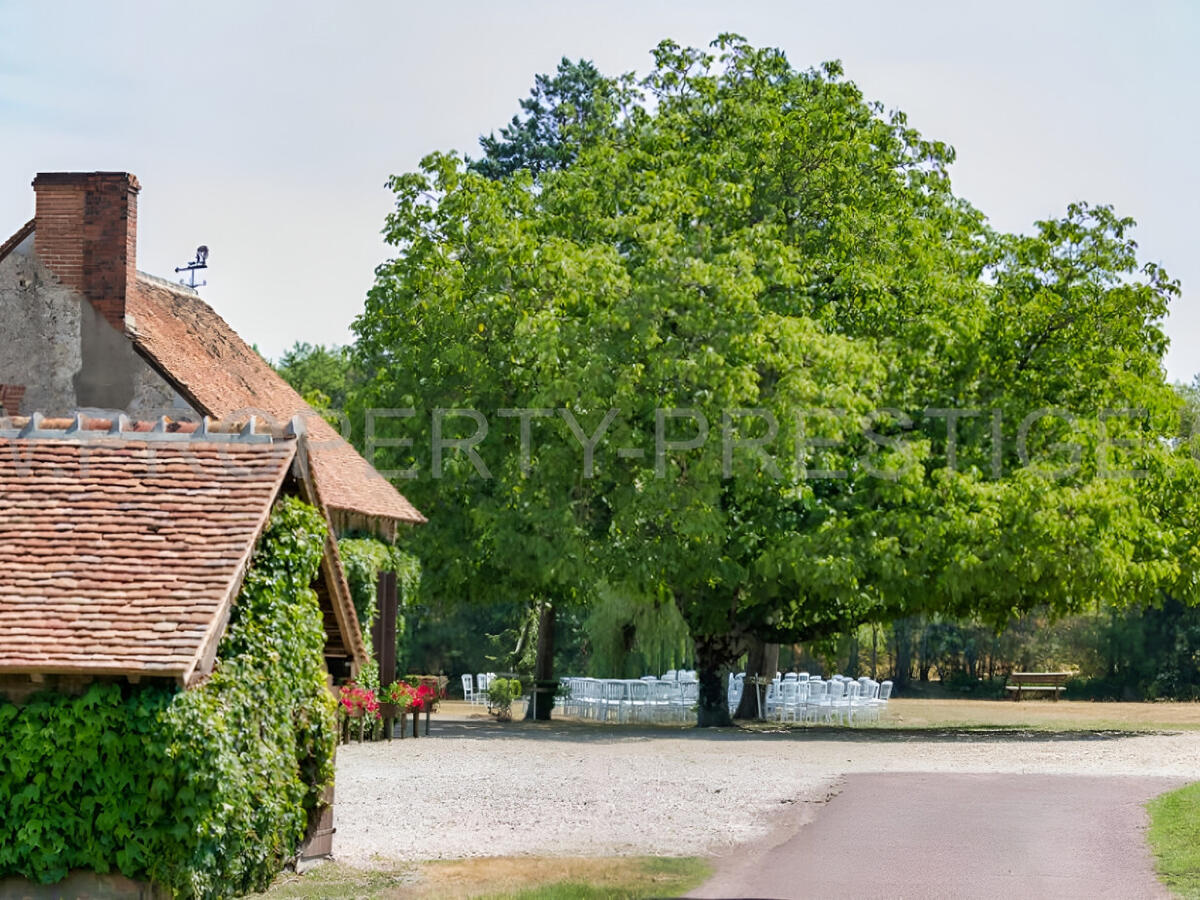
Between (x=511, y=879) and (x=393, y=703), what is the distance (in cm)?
1481

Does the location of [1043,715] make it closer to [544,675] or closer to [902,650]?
[544,675]

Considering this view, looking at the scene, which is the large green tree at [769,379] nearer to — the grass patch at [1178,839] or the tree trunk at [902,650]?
the grass patch at [1178,839]

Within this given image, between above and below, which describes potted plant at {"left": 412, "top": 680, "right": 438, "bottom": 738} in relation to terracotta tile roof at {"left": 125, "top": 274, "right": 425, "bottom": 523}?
below

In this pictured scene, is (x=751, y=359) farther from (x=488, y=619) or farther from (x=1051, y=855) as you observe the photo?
(x=488, y=619)

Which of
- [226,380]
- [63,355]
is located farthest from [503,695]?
[63,355]

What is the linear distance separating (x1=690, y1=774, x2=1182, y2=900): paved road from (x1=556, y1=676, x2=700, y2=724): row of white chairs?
1489 cm

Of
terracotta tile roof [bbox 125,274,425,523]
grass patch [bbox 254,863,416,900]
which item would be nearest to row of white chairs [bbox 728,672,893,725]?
terracotta tile roof [bbox 125,274,425,523]

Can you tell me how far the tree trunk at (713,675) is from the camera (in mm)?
32875

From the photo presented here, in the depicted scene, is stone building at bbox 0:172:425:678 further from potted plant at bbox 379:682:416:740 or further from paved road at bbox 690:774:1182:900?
paved road at bbox 690:774:1182:900

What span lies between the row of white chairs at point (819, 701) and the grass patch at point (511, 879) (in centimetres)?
2126

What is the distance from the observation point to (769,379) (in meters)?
31.2

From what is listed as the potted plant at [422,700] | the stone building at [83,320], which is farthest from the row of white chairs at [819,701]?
the stone building at [83,320]

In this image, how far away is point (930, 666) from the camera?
61.1 meters

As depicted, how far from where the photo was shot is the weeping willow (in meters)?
41.8
